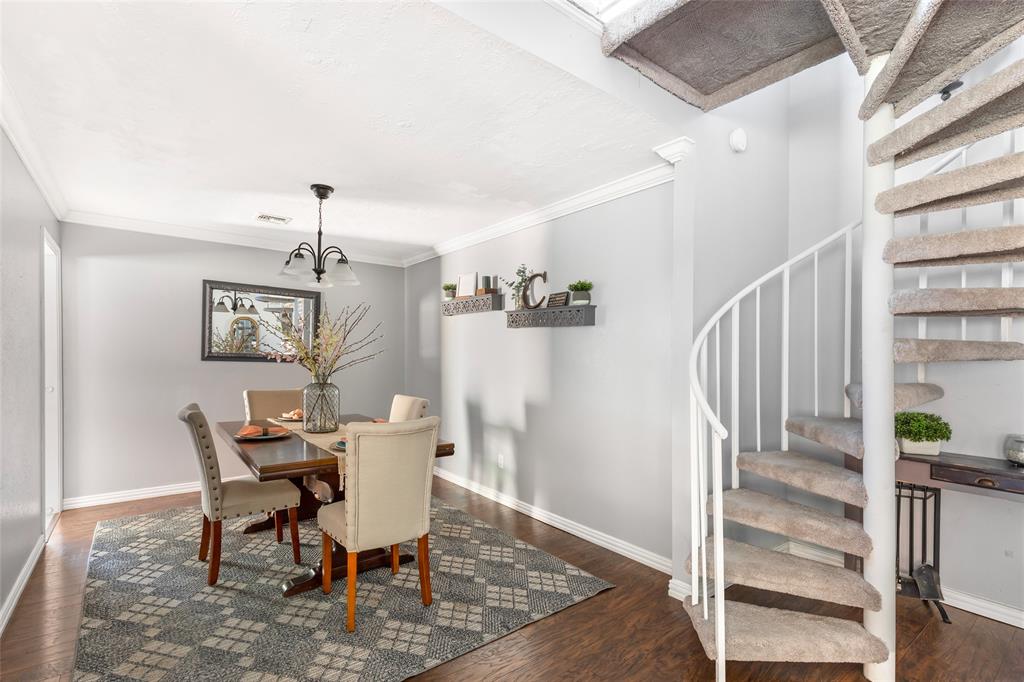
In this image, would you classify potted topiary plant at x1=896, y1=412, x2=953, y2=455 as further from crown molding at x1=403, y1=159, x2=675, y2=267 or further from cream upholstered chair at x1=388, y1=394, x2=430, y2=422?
cream upholstered chair at x1=388, y1=394, x2=430, y2=422

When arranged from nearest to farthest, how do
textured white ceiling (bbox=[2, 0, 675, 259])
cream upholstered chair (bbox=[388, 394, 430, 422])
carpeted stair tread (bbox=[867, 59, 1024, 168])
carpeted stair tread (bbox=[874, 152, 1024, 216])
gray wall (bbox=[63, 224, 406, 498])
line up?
carpeted stair tread (bbox=[867, 59, 1024, 168]), carpeted stair tread (bbox=[874, 152, 1024, 216]), textured white ceiling (bbox=[2, 0, 675, 259]), cream upholstered chair (bbox=[388, 394, 430, 422]), gray wall (bbox=[63, 224, 406, 498])

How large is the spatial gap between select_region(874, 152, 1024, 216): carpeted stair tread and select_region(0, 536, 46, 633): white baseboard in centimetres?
417

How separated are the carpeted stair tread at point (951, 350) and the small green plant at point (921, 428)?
0.49 metres

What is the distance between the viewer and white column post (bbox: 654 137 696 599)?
261cm

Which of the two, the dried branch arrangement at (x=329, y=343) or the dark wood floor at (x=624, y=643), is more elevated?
the dried branch arrangement at (x=329, y=343)

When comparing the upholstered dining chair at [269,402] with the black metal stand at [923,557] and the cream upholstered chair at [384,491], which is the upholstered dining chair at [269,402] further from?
the black metal stand at [923,557]

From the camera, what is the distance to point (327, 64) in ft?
6.46

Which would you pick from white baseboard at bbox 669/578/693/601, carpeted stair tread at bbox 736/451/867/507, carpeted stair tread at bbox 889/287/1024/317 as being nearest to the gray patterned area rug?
white baseboard at bbox 669/578/693/601

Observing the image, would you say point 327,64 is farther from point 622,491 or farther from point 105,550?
point 105,550

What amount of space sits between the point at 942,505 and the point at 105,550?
478 centimetres

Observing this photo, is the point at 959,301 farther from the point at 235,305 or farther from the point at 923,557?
the point at 235,305

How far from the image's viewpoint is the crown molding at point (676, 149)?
2.62 metres

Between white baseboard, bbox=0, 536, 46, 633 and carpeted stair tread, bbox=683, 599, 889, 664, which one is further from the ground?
carpeted stair tread, bbox=683, 599, 889, 664

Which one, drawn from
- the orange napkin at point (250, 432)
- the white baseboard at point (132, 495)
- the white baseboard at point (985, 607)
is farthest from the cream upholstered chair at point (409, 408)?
the white baseboard at point (985, 607)
